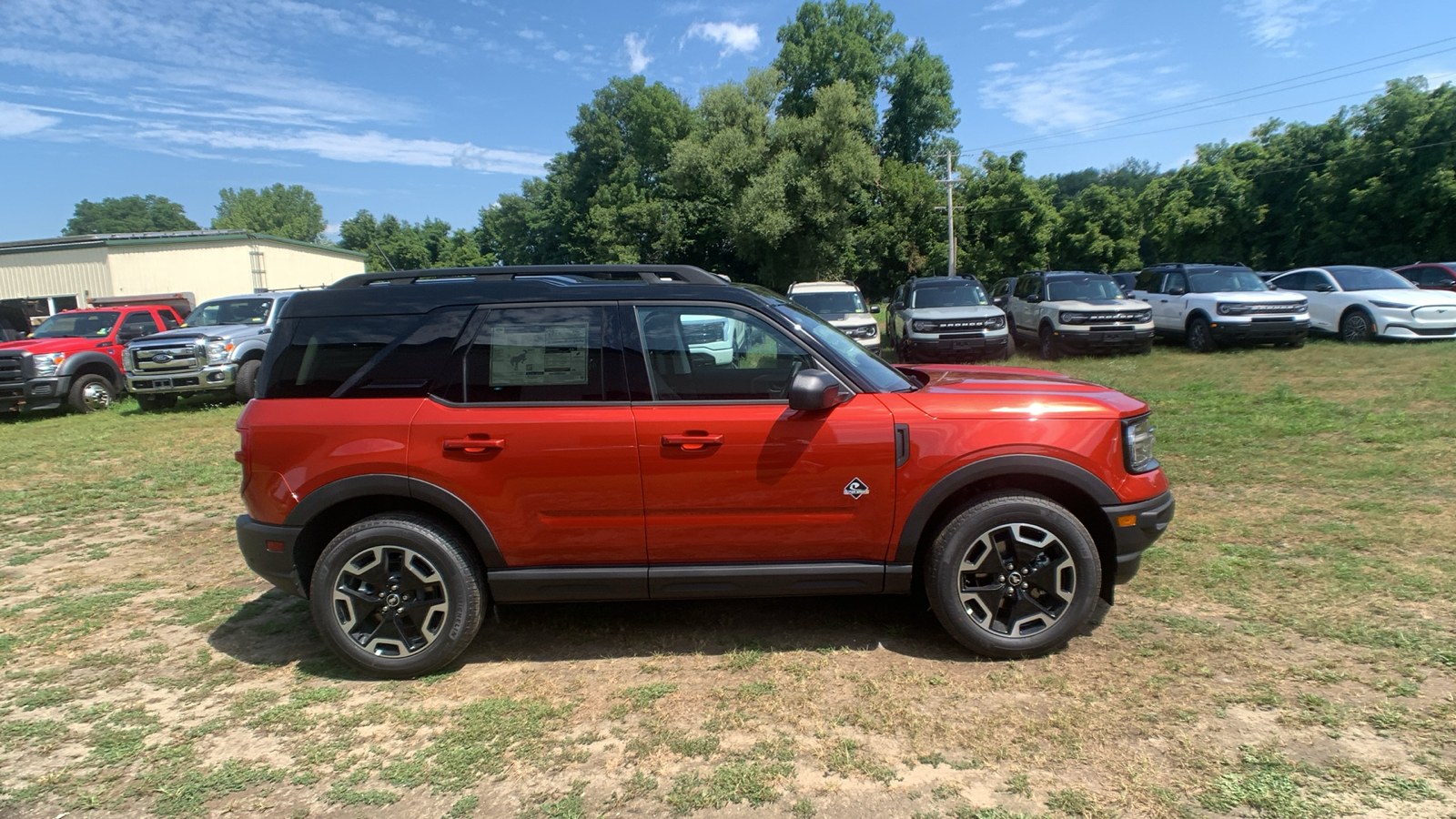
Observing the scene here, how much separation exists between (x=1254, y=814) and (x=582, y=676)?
2702 millimetres

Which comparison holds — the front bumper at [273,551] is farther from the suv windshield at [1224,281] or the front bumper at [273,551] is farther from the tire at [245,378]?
the suv windshield at [1224,281]

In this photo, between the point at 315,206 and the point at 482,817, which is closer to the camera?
the point at 482,817

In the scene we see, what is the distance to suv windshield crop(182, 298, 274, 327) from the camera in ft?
47.9

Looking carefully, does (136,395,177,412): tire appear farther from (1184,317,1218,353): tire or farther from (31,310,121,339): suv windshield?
(1184,317,1218,353): tire

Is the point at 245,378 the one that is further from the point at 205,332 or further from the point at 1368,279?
the point at 1368,279

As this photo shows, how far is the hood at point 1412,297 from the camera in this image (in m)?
14.4

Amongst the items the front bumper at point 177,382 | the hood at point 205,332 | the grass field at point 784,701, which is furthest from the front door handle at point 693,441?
the hood at point 205,332

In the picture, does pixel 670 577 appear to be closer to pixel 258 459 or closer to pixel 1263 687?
pixel 258 459

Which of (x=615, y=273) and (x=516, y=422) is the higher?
(x=615, y=273)

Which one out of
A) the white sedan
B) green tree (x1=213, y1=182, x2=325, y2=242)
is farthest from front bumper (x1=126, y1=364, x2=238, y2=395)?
green tree (x1=213, y1=182, x2=325, y2=242)

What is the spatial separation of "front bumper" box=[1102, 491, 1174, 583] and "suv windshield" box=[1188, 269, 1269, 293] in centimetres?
1446

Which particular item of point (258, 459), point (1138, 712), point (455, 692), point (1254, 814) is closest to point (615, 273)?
point (258, 459)

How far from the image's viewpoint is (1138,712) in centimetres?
324

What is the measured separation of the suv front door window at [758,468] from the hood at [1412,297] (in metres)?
16.2
